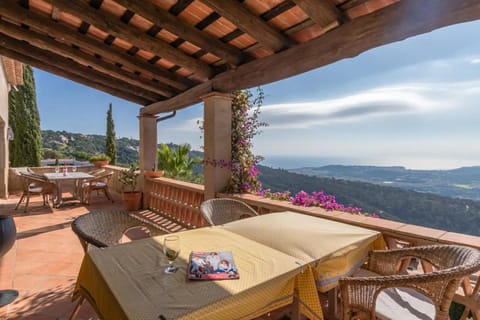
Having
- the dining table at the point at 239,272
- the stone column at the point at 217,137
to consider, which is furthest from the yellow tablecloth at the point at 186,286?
the stone column at the point at 217,137

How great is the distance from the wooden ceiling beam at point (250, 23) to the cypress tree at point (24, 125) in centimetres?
1104

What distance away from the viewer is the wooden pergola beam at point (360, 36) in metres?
1.72

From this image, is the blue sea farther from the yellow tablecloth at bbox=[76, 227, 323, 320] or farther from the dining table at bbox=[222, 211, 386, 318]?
the yellow tablecloth at bbox=[76, 227, 323, 320]

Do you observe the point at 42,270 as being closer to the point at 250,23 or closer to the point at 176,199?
the point at 176,199

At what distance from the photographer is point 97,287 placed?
1241 millimetres

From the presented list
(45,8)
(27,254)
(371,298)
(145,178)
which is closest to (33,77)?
(145,178)

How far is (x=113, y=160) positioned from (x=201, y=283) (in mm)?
12739

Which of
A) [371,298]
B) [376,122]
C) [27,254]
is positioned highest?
[376,122]

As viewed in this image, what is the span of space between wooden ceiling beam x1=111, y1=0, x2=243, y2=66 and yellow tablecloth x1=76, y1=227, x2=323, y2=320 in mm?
2251

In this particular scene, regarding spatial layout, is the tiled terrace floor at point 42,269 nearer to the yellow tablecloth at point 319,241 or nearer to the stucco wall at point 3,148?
the yellow tablecloth at point 319,241

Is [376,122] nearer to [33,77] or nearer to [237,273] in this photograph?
[237,273]

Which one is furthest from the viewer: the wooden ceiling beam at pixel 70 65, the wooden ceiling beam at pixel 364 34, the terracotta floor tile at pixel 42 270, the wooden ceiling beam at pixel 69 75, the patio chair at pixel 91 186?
the patio chair at pixel 91 186

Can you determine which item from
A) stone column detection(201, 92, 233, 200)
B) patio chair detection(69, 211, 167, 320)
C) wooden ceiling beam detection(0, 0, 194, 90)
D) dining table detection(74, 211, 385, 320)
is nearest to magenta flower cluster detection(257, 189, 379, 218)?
dining table detection(74, 211, 385, 320)

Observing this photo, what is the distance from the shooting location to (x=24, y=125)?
33.0ft
